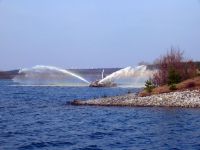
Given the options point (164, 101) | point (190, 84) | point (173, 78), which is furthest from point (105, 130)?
point (173, 78)

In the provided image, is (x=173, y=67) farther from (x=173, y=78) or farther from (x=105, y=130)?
(x=105, y=130)

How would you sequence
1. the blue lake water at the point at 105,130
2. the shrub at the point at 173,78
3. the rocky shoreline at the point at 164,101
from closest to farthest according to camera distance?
1. the blue lake water at the point at 105,130
2. the rocky shoreline at the point at 164,101
3. the shrub at the point at 173,78

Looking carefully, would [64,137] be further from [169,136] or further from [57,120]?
[57,120]

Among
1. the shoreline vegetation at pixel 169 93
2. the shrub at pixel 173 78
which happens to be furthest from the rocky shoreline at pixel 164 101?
the shrub at pixel 173 78

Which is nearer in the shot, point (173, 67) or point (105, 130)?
point (105, 130)

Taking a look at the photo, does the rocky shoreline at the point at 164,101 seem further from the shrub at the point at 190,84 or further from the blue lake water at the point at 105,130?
the shrub at the point at 190,84

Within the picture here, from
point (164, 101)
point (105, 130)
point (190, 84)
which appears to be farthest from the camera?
point (190, 84)

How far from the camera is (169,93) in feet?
164

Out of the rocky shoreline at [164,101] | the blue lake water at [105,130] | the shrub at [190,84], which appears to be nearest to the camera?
the blue lake water at [105,130]

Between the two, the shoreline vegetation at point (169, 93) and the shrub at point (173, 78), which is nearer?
the shoreline vegetation at point (169, 93)

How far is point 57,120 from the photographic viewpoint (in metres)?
37.2

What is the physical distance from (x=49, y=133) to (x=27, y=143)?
409 cm

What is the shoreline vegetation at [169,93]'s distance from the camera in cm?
4697

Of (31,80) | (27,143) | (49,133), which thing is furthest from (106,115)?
(31,80)
